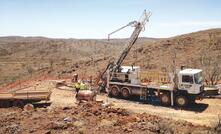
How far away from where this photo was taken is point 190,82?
2498 cm

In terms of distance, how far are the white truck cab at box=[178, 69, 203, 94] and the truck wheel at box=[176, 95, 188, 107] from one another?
1.92 ft

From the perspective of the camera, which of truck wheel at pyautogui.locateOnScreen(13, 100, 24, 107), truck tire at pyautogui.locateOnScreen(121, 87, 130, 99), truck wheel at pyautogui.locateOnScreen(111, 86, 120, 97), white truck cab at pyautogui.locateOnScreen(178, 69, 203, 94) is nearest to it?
white truck cab at pyautogui.locateOnScreen(178, 69, 203, 94)

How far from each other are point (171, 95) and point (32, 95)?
9.97 meters

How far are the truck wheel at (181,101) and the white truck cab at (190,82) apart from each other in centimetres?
59

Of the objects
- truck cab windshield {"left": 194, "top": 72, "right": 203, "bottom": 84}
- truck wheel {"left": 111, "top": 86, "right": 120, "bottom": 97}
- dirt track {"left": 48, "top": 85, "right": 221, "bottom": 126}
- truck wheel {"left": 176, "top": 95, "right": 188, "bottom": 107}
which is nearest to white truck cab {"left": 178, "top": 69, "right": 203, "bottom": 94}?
truck cab windshield {"left": 194, "top": 72, "right": 203, "bottom": 84}

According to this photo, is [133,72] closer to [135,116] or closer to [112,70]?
[112,70]

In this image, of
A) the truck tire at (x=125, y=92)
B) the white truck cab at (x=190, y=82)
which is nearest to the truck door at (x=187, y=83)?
the white truck cab at (x=190, y=82)

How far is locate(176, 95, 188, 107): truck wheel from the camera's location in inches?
995

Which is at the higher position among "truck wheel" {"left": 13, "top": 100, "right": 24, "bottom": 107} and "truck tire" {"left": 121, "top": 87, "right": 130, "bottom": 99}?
"truck tire" {"left": 121, "top": 87, "right": 130, "bottom": 99}

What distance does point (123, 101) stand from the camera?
2802 centimetres

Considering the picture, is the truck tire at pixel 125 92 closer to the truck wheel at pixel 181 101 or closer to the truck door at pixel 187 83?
the truck wheel at pixel 181 101

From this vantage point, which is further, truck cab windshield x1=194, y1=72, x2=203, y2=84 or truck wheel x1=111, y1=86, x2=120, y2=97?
truck wheel x1=111, y1=86, x2=120, y2=97

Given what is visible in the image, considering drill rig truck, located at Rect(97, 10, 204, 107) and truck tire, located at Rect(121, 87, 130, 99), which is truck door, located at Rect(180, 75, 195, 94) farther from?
truck tire, located at Rect(121, 87, 130, 99)

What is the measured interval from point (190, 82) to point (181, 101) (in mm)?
1519
